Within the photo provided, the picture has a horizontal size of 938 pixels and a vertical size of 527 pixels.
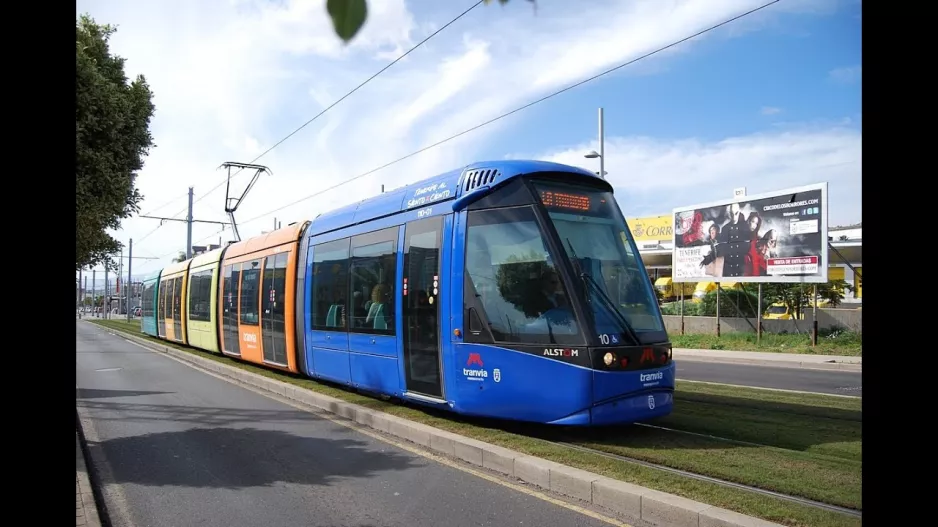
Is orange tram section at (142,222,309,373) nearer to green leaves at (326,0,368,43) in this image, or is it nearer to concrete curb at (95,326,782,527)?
concrete curb at (95,326,782,527)

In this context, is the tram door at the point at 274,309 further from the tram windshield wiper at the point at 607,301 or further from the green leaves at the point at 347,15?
the green leaves at the point at 347,15

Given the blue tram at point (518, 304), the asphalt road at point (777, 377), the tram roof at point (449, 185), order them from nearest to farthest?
the blue tram at point (518, 304) < the tram roof at point (449, 185) < the asphalt road at point (777, 377)

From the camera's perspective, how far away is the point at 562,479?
5.73m

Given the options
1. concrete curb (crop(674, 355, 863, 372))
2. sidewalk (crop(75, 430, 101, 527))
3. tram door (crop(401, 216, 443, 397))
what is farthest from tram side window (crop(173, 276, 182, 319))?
sidewalk (crop(75, 430, 101, 527))

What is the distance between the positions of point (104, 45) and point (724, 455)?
37.2ft

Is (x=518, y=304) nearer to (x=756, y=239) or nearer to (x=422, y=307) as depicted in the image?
(x=422, y=307)

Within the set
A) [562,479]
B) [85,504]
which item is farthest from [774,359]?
[85,504]

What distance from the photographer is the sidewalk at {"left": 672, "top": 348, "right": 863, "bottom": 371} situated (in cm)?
1784

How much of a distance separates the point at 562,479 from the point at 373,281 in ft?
16.5

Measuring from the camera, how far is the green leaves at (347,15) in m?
1.45

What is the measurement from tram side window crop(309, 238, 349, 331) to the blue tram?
4.25ft

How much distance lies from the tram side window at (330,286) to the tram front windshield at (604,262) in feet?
14.7

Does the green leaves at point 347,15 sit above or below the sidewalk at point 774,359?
above

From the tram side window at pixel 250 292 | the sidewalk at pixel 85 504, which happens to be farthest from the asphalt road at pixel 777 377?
the sidewalk at pixel 85 504
